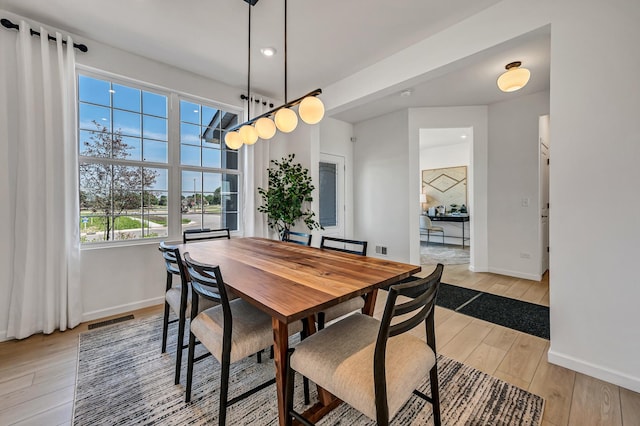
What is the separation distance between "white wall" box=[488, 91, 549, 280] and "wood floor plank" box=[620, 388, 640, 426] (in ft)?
8.31

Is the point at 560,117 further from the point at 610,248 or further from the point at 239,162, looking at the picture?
the point at 239,162

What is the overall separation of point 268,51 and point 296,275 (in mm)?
2467

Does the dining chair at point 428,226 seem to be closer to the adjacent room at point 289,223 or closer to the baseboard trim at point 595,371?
the adjacent room at point 289,223

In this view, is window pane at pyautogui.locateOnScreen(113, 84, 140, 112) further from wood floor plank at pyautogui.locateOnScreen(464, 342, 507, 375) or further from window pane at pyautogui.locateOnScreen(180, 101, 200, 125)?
wood floor plank at pyautogui.locateOnScreen(464, 342, 507, 375)

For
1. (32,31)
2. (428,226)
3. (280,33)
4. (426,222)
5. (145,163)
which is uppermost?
(280,33)

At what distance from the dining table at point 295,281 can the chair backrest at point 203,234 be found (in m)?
0.73

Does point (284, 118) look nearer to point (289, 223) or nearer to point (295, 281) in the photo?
point (295, 281)

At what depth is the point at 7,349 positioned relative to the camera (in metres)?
2.17

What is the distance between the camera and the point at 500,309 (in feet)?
9.52

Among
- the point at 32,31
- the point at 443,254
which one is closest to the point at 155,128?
the point at 32,31

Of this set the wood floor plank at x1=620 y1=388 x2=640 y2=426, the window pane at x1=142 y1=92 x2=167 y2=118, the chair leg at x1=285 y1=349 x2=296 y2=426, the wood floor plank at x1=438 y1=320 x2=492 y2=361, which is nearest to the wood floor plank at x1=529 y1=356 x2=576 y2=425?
the wood floor plank at x1=620 y1=388 x2=640 y2=426

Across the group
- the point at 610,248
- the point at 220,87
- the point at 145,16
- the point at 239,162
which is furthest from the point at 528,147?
the point at 145,16

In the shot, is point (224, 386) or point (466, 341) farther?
point (466, 341)

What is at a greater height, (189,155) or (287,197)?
(189,155)
